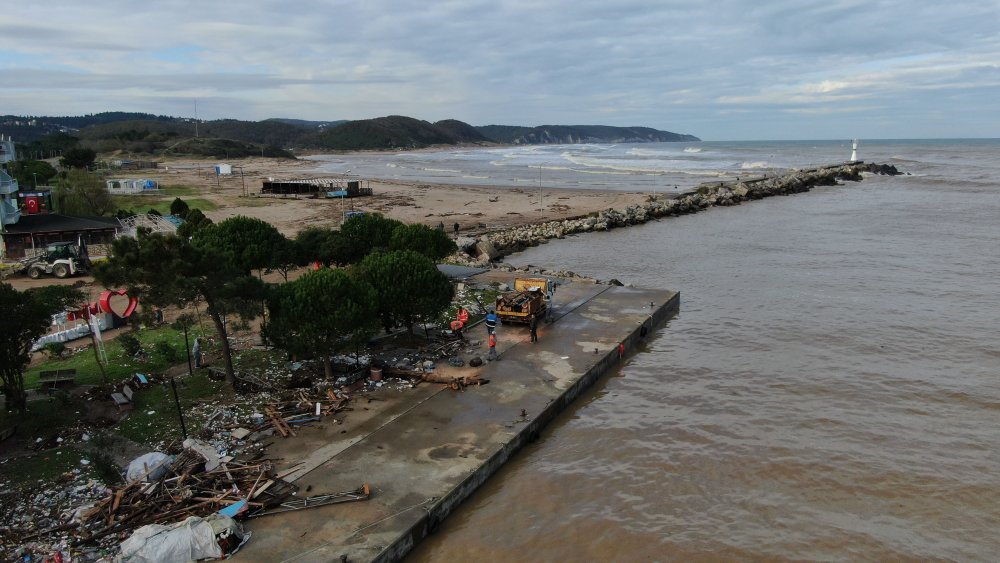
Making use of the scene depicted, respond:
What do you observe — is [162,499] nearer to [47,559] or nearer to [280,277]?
[47,559]

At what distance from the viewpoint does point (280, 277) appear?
29.6m

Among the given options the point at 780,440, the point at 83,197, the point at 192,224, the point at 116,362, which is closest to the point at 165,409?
the point at 116,362

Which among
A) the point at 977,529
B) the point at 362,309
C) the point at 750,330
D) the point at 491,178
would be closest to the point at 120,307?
the point at 362,309

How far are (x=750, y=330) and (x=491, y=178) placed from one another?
221 ft

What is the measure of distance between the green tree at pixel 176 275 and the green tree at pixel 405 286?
352 cm

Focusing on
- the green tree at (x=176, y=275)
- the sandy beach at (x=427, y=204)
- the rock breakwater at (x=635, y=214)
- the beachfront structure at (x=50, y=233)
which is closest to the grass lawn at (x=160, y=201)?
the sandy beach at (x=427, y=204)

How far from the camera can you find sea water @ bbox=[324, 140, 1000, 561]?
11.8 metres

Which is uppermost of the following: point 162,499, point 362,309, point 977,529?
point 362,309

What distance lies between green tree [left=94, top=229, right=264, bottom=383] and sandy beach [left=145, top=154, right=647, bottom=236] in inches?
1031

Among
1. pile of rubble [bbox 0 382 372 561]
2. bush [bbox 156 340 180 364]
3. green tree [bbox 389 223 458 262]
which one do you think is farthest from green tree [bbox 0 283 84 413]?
green tree [bbox 389 223 458 262]

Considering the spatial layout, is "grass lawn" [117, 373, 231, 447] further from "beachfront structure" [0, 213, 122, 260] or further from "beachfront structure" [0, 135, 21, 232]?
"beachfront structure" [0, 135, 21, 232]

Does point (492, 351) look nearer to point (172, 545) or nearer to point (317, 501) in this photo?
point (317, 501)

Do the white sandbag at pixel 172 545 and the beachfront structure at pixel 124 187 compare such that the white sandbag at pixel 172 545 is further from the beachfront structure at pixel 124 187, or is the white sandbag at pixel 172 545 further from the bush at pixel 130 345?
the beachfront structure at pixel 124 187

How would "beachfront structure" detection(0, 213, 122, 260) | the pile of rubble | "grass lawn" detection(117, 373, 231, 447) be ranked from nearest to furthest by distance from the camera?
the pile of rubble, "grass lawn" detection(117, 373, 231, 447), "beachfront structure" detection(0, 213, 122, 260)
